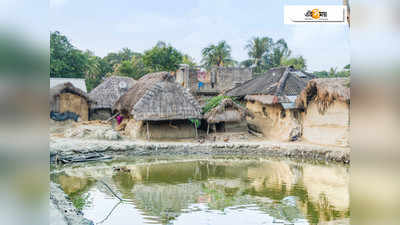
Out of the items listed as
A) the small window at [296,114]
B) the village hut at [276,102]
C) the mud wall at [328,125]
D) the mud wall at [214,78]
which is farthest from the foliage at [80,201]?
the mud wall at [214,78]

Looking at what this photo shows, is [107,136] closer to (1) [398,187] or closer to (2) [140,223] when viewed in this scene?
(2) [140,223]

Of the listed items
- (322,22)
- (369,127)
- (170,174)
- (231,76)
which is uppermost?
(231,76)

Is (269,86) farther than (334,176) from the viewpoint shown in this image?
Yes

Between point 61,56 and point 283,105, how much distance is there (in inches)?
578

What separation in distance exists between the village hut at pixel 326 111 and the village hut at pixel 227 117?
8.56 feet

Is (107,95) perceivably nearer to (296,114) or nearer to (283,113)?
(283,113)

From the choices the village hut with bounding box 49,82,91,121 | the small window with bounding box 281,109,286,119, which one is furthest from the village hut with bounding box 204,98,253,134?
the village hut with bounding box 49,82,91,121

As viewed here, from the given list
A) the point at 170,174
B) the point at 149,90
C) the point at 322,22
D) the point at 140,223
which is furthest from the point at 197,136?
the point at 322,22

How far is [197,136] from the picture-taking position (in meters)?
15.7

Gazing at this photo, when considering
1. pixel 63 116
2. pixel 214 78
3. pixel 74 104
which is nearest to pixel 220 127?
pixel 74 104

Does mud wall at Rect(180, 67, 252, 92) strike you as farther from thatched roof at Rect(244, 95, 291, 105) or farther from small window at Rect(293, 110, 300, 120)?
small window at Rect(293, 110, 300, 120)

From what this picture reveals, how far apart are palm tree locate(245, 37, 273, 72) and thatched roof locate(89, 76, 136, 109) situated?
12.8 metres

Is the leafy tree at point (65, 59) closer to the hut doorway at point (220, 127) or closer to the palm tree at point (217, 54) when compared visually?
the palm tree at point (217, 54)

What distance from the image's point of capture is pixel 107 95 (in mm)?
20297
